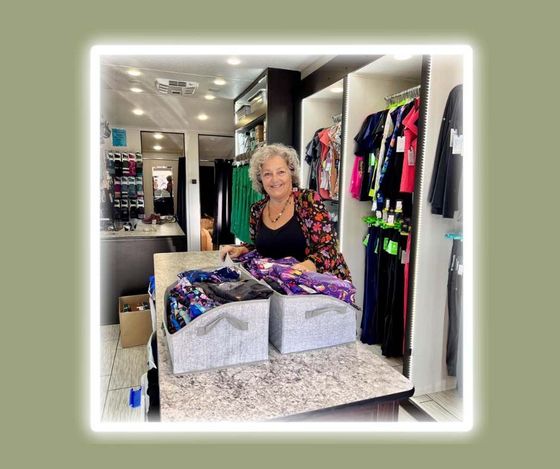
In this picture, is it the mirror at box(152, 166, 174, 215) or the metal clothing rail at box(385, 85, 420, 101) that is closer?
the metal clothing rail at box(385, 85, 420, 101)

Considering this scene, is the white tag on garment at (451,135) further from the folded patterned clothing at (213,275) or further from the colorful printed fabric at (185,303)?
the colorful printed fabric at (185,303)

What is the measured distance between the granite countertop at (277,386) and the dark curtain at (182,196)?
2.74 metres

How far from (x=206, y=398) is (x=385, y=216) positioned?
1.71 m

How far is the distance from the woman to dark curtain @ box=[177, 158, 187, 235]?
6.65 ft

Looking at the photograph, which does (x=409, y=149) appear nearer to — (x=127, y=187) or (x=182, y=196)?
(x=127, y=187)

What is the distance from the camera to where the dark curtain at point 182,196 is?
137 inches

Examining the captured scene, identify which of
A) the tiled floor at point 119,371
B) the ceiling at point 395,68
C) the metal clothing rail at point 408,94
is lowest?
the tiled floor at point 119,371

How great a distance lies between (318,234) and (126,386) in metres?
1.35

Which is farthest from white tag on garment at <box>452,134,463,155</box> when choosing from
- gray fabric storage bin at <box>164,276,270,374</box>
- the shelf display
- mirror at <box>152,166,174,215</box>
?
mirror at <box>152,166,174,215</box>

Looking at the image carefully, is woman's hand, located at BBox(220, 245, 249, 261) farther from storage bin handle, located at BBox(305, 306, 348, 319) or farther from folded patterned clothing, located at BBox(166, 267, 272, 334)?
storage bin handle, located at BBox(305, 306, 348, 319)

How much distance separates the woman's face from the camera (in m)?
1.44

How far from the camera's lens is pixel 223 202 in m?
4.11

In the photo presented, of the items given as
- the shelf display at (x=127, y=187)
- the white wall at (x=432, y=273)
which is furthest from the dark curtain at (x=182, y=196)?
the white wall at (x=432, y=273)
